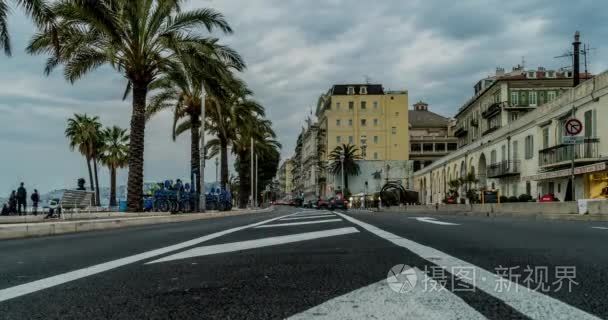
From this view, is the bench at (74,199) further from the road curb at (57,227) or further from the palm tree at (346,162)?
the palm tree at (346,162)

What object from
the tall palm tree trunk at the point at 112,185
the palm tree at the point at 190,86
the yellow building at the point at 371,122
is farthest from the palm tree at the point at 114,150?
the yellow building at the point at 371,122

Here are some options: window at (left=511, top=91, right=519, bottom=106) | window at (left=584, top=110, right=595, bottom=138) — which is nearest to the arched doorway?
window at (left=511, top=91, right=519, bottom=106)

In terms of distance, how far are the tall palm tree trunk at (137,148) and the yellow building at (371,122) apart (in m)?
90.8

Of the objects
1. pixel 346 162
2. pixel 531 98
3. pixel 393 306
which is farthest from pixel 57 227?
pixel 346 162

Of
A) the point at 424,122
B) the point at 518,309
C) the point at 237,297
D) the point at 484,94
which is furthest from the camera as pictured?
the point at 424,122

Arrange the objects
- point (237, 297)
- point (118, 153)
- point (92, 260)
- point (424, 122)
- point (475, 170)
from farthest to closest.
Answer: point (424, 122) < point (118, 153) < point (475, 170) < point (92, 260) < point (237, 297)

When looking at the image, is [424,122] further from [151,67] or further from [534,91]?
[151,67]

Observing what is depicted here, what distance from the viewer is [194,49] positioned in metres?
22.0

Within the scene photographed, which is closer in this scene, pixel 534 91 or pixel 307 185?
pixel 534 91

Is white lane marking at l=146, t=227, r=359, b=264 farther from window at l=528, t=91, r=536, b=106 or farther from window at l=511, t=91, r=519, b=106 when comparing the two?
window at l=528, t=91, r=536, b=106

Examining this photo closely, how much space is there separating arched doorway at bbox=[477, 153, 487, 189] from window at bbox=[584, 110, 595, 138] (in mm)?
20076

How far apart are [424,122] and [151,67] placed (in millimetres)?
112368

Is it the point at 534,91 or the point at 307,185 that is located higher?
the point at 534,91

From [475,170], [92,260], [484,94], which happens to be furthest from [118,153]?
[92,260]
